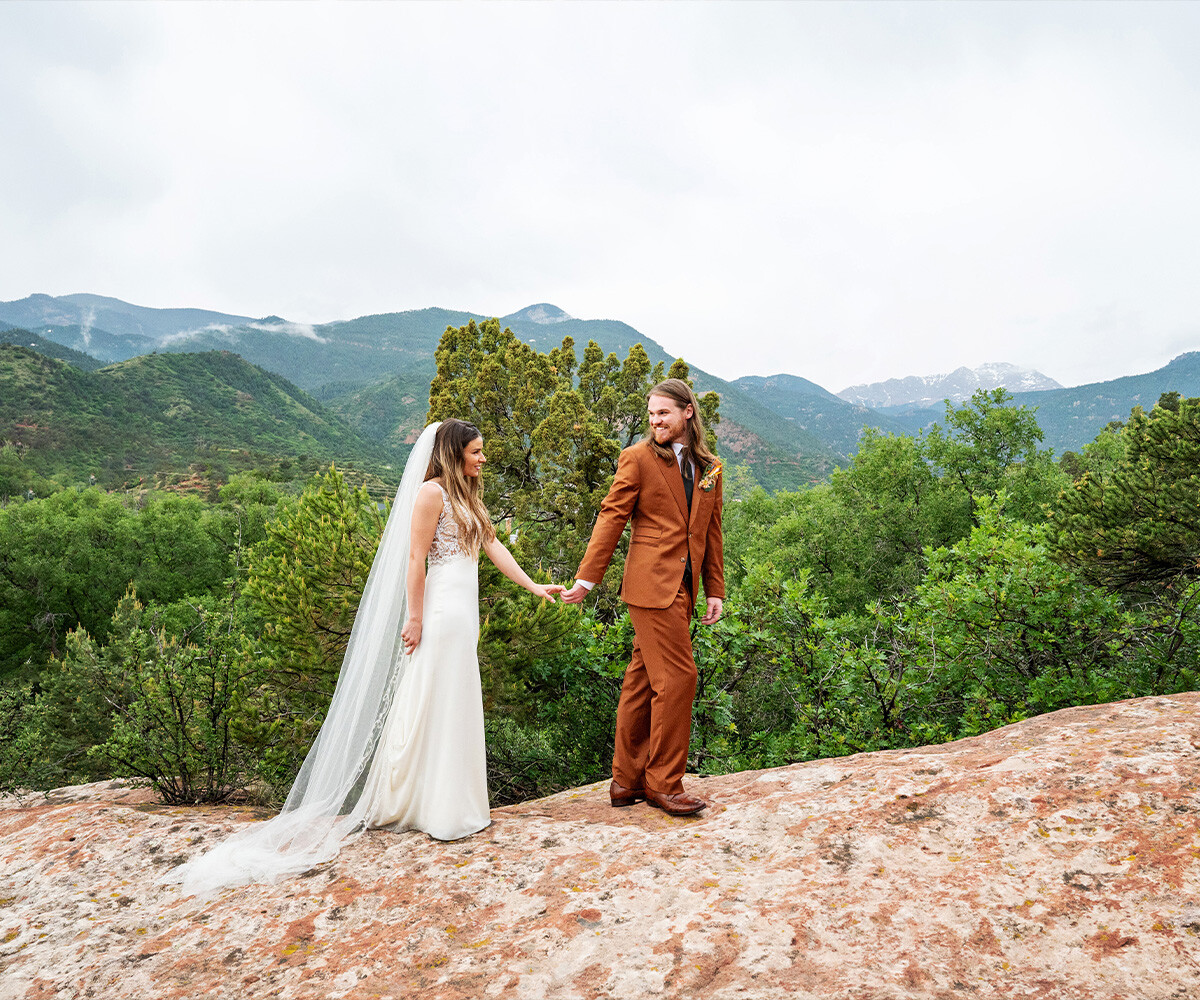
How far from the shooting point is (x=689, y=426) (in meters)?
4.07

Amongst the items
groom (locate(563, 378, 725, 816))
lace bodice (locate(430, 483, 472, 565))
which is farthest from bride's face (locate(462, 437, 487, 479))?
groom (locate(563, 378, 725, 816))

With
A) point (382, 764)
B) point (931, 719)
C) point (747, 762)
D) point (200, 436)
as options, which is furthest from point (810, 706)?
point (200, 436)

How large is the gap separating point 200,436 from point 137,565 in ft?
194

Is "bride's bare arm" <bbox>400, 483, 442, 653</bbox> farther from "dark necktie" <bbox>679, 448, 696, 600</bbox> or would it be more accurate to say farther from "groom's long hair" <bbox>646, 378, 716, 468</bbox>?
"dark necktie" <bbox>679, 448, 696, 600</bbox>

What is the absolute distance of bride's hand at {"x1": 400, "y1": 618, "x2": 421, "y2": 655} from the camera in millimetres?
Answer: 3863

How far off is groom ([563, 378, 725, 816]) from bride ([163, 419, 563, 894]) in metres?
0.75

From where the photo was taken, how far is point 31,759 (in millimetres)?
9586

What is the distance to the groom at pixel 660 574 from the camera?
3836 millimetres

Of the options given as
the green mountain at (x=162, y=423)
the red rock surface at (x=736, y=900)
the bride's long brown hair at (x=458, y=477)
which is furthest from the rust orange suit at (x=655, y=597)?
the green mountain at (x=162, y=423)

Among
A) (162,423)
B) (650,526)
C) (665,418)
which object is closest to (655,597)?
(650,526)

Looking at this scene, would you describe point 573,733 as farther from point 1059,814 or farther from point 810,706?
point 1059,814

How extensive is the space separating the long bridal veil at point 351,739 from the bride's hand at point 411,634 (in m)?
0.14

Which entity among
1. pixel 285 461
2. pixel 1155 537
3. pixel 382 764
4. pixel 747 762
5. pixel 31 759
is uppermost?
pixel 285 461

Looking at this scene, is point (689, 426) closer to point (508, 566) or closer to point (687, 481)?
point (687, 481)
